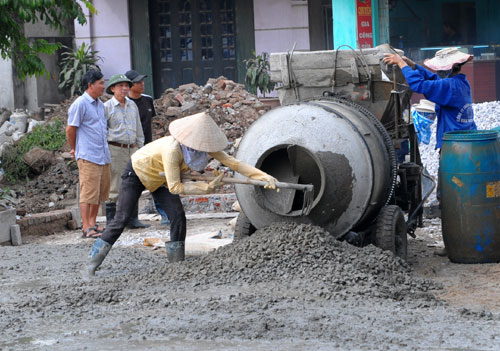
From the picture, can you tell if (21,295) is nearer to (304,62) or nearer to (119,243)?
(119,243)

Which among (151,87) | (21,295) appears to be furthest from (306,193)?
(151,87)

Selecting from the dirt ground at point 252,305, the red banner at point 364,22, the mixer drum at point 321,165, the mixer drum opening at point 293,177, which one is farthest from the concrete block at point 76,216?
the red banner at point 364,22

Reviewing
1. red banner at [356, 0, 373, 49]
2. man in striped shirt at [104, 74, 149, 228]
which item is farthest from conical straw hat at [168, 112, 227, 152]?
red banner at [356, 0, 373, 49]

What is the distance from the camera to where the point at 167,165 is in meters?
6.22

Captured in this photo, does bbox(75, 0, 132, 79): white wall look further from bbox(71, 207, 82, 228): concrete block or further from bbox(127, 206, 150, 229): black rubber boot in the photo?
bbox(127, 206, 150, 229): black rubber boot

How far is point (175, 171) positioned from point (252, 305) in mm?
1380

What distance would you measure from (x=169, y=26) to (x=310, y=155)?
10650 millimetres

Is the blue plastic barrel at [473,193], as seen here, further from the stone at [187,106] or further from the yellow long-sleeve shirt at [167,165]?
the stone at [187,106]

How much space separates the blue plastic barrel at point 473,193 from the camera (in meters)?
6.81

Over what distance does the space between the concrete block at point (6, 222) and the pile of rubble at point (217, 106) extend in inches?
147

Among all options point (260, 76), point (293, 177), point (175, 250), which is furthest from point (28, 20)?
point (260, 76)

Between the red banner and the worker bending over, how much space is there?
6.37 meters

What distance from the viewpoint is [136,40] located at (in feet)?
53.6

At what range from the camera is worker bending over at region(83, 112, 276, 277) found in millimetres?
6152
